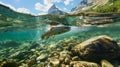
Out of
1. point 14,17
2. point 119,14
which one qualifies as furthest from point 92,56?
point 119,14

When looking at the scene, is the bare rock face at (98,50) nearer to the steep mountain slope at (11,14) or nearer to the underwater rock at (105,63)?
the underwater rock at (105,63)

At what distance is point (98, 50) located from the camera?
1184 centimetres

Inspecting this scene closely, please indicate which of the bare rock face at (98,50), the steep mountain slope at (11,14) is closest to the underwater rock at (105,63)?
the bare rock face at (98,50)

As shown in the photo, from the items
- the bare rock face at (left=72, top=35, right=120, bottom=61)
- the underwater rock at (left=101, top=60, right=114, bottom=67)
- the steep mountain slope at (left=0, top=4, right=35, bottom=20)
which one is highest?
the steep mountain slope at (left=0, top=4, right=35, bottom=20)

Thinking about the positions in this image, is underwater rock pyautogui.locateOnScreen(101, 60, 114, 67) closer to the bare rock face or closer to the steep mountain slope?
the bare rock face

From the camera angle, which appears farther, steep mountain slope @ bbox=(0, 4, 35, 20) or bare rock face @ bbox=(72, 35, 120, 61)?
steep mountain slope @ bbox=(0, 4, 35, 20)

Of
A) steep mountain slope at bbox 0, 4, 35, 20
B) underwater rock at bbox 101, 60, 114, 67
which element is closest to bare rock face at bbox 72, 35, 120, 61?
underwater rock at bbox 101, 60, 114, 67

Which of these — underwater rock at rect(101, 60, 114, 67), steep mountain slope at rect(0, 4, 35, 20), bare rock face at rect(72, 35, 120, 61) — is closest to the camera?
underwater rock at rect(101, 60, 114, 67)

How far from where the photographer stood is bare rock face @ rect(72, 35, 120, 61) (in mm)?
11695

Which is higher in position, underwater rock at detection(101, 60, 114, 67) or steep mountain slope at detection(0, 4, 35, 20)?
steep mountain slope at detection(0, 4, 35, 20)

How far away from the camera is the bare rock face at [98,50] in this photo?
38.4ft

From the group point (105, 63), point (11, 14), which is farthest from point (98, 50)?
point (11, 14)

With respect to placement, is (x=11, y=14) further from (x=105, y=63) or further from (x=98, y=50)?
(x=105, y=63)

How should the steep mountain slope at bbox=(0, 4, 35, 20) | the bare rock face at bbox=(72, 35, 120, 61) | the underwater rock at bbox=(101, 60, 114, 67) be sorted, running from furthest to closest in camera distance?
the steep mountain slope at bbox=(0, 4, 35, 20), the bare rock face at bbox=(72, 35, 120, 61), the underwater rock at bbox=(101, 60, 114, 67)
